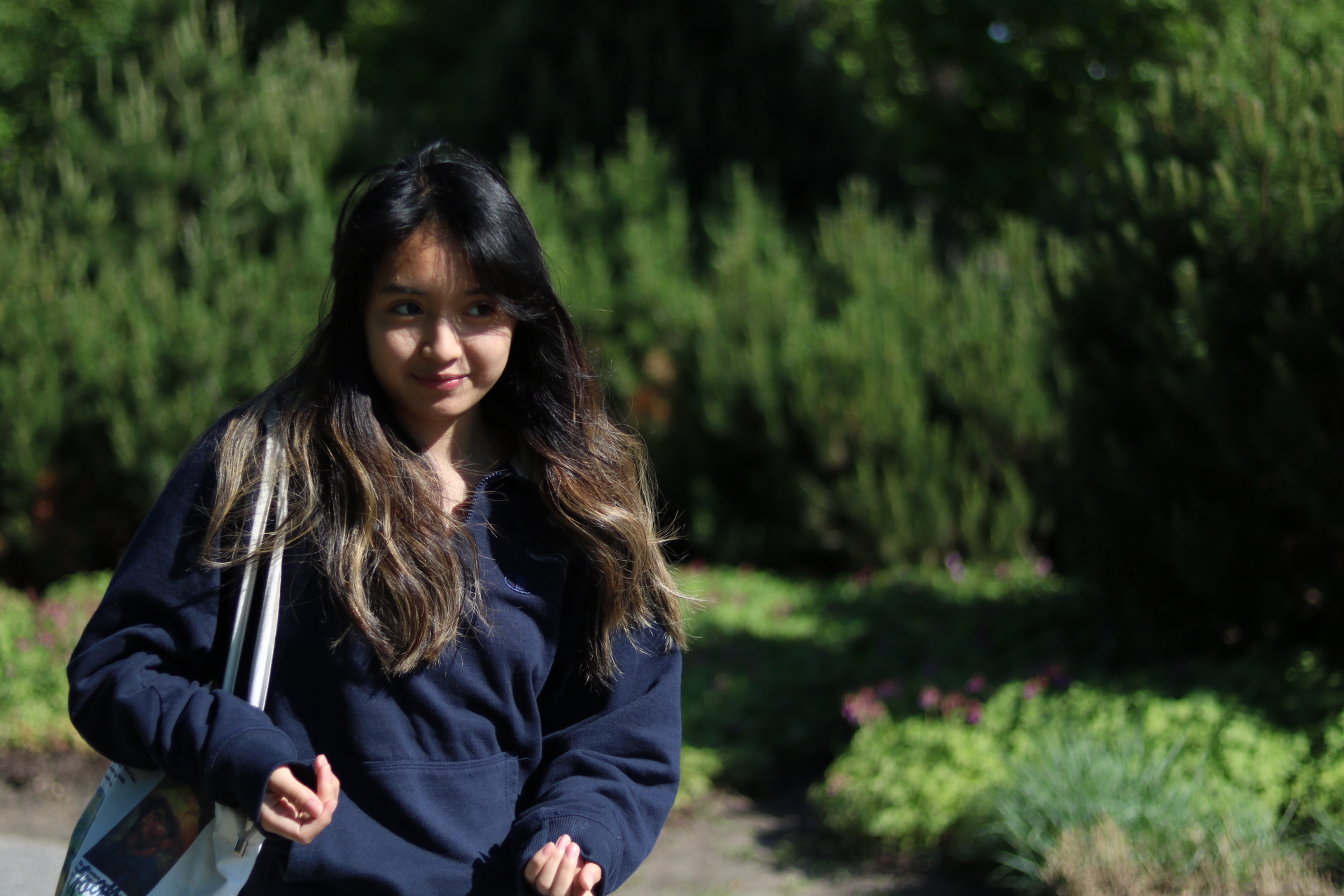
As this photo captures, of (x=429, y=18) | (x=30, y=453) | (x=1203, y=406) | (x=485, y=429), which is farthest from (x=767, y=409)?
(x=429, y=18)

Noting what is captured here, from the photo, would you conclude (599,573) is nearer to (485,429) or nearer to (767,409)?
(485,429)

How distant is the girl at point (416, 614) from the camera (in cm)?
149

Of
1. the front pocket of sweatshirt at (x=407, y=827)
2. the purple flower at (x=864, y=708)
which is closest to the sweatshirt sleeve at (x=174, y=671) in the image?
the front pocket of sweatshirt at (x=407, y=827)

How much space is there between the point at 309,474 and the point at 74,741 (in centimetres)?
363

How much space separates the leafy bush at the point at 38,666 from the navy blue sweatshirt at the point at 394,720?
111 inches

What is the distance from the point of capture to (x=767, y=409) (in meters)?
7.22

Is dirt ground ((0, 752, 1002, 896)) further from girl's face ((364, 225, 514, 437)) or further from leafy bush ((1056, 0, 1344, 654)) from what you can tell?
girl's face ((364, 225, 514, 437))

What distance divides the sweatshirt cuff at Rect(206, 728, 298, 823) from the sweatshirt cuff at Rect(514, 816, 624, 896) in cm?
33

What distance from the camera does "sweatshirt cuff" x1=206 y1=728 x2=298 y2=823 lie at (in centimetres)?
139

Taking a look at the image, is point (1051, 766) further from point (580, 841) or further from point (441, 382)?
point (441, 382)

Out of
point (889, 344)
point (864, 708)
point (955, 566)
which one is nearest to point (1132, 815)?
point (864, 708)

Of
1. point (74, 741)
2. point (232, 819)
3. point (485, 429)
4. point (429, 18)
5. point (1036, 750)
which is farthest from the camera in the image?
point (429, 18)

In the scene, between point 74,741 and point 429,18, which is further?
point 429,18

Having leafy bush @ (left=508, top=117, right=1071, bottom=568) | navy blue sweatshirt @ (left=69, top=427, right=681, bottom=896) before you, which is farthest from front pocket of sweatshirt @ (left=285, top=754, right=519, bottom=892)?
leafy bush @ (left=508, top=117, right=1071, bottom=568)
